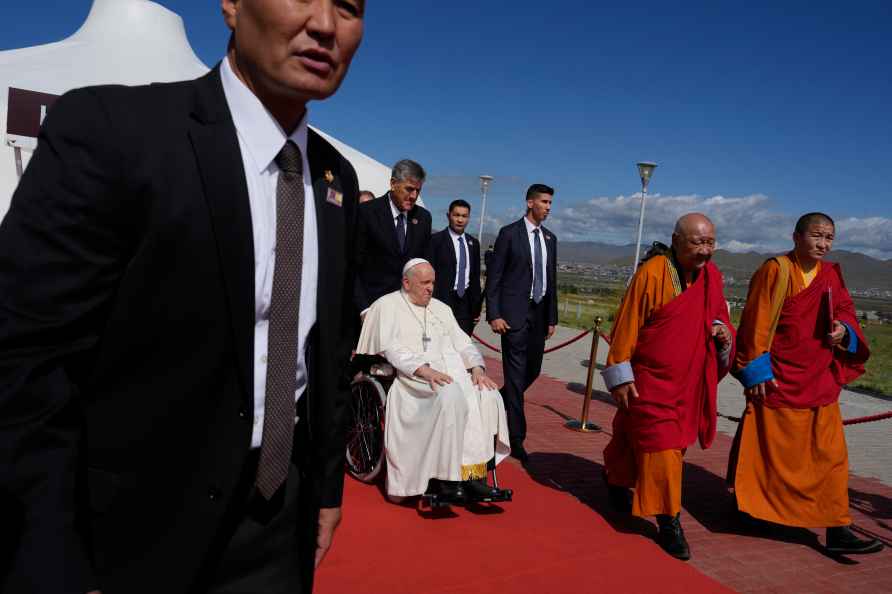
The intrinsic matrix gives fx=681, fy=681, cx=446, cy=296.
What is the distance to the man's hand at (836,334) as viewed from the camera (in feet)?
15.8

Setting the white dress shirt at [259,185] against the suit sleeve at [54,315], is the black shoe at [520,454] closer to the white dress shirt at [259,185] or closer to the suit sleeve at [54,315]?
the white dress shirt at [259,185]

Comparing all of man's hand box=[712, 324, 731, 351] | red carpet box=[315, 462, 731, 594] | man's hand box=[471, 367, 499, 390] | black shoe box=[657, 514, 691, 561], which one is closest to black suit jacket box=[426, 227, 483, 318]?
man's hand box=[471, 367, 499, 390]

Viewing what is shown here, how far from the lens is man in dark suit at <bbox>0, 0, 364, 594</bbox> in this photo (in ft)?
3.24

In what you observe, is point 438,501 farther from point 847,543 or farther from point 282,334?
point 282,334

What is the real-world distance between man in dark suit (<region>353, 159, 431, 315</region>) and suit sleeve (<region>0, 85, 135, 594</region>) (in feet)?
16.2

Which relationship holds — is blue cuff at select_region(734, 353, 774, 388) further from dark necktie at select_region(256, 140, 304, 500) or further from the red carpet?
dark necktie at select_region(256, 140, 304, 500)

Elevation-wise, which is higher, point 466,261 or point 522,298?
point 466,261

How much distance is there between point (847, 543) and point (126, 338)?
4882 mm

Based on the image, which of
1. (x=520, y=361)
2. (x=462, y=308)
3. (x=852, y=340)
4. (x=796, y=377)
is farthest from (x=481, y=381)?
(x=462, y=308)

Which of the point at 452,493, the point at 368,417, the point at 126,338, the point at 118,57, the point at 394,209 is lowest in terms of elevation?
the point at 452,493

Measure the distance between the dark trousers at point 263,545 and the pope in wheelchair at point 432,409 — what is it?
10.3 ft

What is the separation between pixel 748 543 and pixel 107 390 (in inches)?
181

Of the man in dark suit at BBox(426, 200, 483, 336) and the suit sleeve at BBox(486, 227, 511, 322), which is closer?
the suit sleeve at BBox(486, 227, 511, 322)

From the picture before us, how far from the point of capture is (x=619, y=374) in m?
4.53
